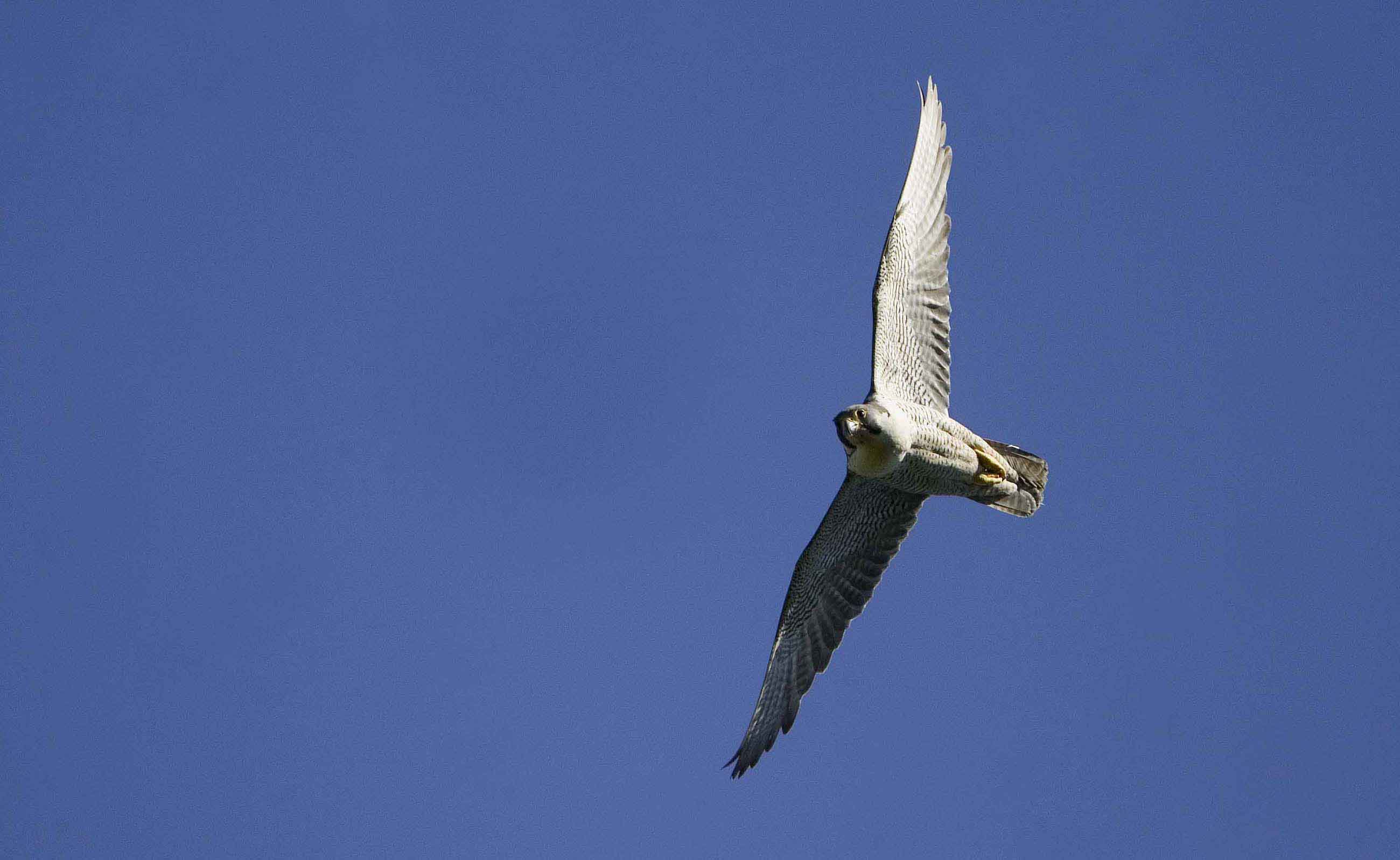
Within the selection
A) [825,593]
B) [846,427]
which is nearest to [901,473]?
[846,427]

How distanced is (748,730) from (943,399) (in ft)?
12.8

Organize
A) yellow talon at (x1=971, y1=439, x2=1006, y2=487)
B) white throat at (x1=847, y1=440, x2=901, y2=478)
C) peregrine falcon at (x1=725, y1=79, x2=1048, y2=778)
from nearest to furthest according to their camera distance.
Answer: white throat at (x1=847, y1=440, x2=901, y2=478)
peregrine falcon at (x1=725, y1=79, x2=1048, y2=778)
yellow talon at (x1=971, y1=439, x2=1006, y2=487)

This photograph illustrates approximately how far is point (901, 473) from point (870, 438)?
886 millimetres

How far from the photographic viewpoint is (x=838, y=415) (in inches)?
485

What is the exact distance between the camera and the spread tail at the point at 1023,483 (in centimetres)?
1405

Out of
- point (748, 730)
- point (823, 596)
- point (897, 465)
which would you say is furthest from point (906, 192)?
point (748, 730)

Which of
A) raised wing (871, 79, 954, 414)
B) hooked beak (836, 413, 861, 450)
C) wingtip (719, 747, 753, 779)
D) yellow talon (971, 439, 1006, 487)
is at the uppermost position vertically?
raised wing (871, 79, 954, 414)

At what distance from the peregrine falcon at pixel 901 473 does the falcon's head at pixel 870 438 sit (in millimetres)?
256

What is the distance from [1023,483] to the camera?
557 inches

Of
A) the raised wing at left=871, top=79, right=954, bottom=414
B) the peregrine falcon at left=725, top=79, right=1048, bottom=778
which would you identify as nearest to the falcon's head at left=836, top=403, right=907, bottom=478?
the peregrine falcon at left=725, top=79, right=1048, bottom=778

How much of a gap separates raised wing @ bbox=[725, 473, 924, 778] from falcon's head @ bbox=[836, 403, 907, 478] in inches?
33.0

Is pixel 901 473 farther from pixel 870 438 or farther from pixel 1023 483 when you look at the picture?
pixel 1023 483

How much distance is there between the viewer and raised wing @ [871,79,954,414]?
13.5 m

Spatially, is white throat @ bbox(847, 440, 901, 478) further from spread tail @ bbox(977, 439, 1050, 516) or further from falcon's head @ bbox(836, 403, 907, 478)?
spread tail @ bbox(977, 439, 1050, 516)
